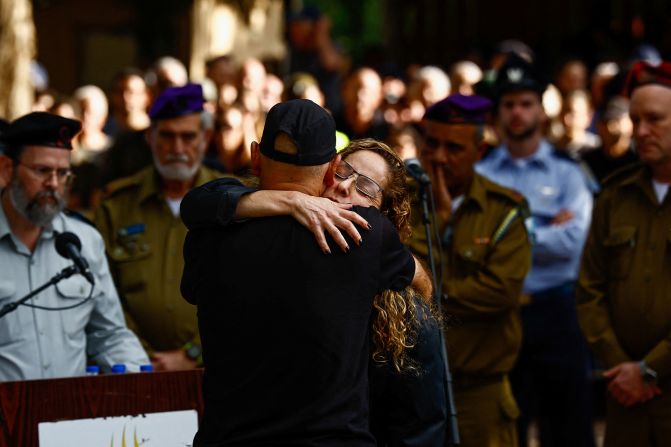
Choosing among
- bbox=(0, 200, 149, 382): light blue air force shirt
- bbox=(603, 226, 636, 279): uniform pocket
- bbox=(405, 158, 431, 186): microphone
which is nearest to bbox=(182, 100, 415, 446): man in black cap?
bbox=(405, 158, 431, 186): microphone

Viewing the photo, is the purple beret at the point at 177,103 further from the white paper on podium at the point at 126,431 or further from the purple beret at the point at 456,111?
the white paper on podium at the point at 126,431

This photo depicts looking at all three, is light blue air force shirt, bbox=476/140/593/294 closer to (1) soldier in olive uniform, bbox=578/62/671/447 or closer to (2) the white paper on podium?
(1) soldier in olive uniform, bbox=578/62/671/447

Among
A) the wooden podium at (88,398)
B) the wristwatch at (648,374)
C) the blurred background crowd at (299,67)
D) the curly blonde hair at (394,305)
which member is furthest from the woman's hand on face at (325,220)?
the wristwatch at (648,374)

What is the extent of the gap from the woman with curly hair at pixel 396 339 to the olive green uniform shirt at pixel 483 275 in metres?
1.64

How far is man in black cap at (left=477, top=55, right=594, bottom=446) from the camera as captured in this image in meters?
8.26

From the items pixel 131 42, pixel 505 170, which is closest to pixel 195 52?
pixel 131 42

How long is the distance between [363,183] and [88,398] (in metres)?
1.54

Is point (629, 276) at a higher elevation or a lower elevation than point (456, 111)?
lower

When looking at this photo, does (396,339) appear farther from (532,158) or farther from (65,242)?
(532,158)

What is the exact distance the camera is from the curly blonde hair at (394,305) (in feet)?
14.9

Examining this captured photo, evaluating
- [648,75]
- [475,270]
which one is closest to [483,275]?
[475,270]

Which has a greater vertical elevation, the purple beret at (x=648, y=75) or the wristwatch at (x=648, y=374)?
the purple beret at (x=648, y=75)

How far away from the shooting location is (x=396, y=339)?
457 cm

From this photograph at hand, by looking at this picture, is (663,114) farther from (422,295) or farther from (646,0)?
(646,0)
